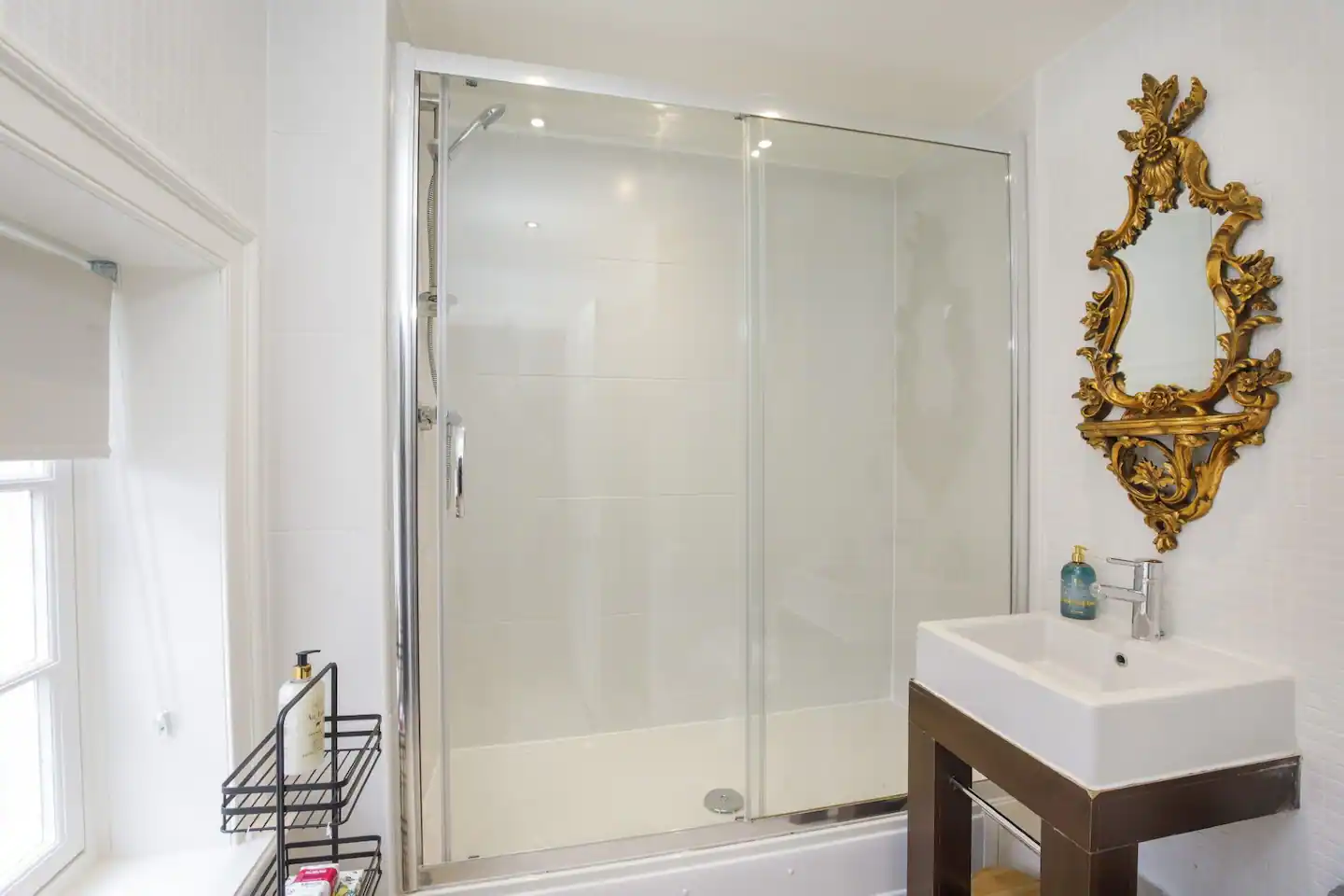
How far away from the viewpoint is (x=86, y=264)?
→ 1010mm

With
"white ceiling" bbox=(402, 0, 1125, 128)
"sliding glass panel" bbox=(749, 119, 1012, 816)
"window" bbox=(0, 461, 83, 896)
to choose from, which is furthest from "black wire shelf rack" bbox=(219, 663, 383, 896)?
"white ceiling" bbox=(402, 0, 1125, 128)

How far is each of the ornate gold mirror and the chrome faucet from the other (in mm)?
84

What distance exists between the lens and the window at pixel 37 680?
0.92 m

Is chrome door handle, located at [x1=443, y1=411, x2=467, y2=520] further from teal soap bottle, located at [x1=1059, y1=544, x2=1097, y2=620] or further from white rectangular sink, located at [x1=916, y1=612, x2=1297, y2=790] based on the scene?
teal soap bottle, located at [x1=1059, y1=544, x2=1097, y2=620]

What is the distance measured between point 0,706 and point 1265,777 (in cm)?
207

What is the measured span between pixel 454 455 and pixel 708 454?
96 centimetres

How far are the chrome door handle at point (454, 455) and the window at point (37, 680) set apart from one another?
0.66 metres

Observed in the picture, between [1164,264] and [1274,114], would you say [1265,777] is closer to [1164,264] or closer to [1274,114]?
[1164,264]

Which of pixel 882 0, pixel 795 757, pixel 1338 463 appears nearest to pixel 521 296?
pixel 882 0

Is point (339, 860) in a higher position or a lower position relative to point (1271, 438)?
lower

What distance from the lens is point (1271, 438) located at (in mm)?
1169

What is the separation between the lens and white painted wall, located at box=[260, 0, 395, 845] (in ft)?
4.15

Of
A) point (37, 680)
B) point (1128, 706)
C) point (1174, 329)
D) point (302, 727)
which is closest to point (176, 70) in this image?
point (37, 680)

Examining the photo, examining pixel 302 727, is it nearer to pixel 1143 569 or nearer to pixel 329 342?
pixel 329 342
